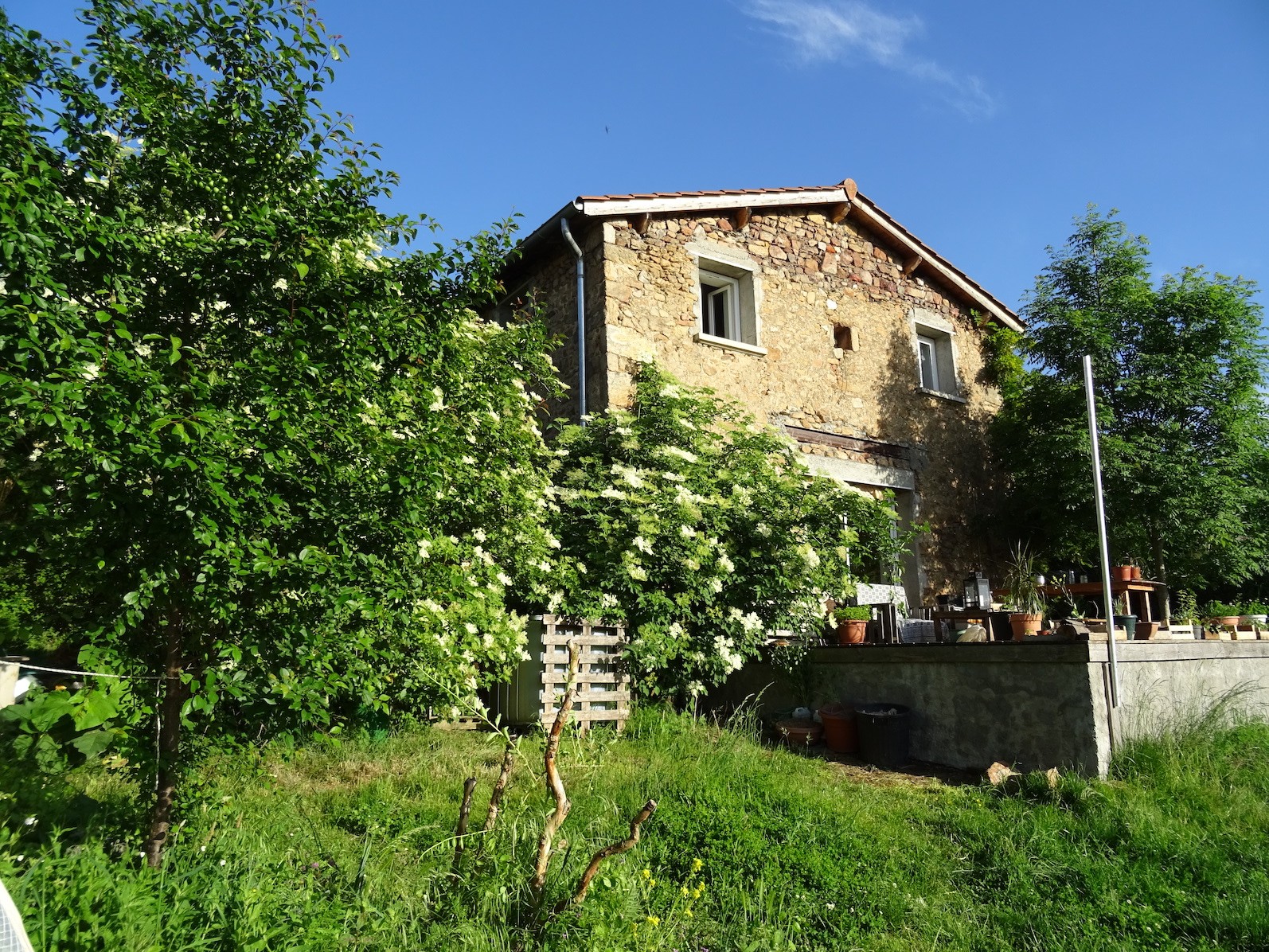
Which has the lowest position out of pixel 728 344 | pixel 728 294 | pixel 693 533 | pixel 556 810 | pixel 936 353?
pixel 556 810

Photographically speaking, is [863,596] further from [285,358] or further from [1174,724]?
[285,358]

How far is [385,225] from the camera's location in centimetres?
358

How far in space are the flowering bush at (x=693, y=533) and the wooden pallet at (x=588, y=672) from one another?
0.17 metres

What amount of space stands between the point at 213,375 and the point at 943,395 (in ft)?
34.6

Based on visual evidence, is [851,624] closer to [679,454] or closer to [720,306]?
[679,454]

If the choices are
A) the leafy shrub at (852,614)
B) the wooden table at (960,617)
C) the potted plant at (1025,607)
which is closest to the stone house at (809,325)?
the leafy shrub at (852,614)

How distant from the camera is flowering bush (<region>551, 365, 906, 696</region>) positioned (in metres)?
7.07

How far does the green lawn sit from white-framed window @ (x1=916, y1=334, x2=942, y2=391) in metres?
6.96

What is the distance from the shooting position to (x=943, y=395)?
11.6 metres

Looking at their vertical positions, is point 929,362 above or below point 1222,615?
above

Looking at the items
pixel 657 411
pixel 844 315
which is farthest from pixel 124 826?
pixel 844 315

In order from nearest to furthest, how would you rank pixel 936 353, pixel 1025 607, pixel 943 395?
pixel 1025 607
pixel 943 395
pixel 936 353

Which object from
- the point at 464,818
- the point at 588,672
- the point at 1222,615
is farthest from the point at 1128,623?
the point at 464,818

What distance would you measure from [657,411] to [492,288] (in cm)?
452
